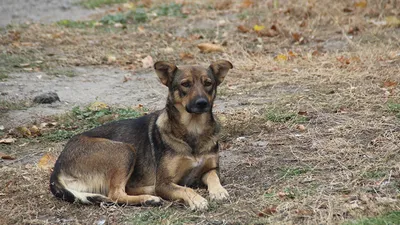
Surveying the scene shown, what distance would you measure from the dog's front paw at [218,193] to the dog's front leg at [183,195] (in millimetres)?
157

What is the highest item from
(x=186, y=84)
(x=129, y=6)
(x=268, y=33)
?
(x=186, y=84)

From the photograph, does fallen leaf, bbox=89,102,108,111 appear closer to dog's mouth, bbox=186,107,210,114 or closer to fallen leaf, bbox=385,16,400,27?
dog's mouth, bbox=186,107,210,114

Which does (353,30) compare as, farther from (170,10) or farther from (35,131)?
(35,131)

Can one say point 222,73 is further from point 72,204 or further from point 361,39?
point 361,39

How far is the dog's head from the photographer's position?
6469 mm

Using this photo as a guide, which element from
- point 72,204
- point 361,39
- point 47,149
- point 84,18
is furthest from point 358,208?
point 84,18

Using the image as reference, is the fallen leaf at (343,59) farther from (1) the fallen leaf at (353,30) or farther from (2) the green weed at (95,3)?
(2) the green weed at (95,3)

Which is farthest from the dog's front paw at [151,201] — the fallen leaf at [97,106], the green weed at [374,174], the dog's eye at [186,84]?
the fallen leaf at [97,106]

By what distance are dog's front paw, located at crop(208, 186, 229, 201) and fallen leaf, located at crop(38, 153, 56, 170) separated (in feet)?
6.78

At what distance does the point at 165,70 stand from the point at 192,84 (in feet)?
1.20

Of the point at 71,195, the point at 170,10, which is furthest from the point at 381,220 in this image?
the point at 170,10

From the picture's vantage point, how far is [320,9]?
1490 cm

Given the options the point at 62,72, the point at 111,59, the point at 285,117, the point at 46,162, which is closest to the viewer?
the point at 46,162

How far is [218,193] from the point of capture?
21.1ft
